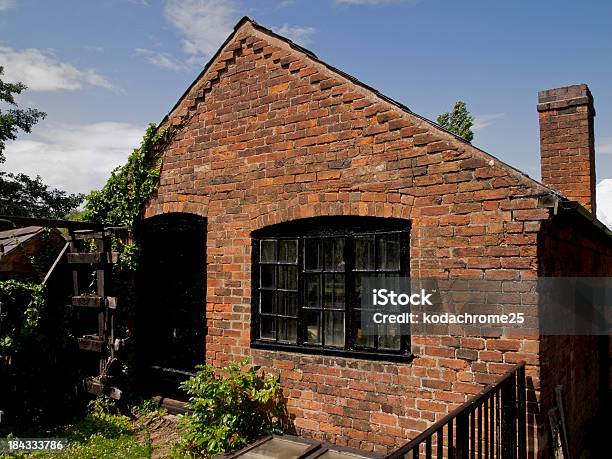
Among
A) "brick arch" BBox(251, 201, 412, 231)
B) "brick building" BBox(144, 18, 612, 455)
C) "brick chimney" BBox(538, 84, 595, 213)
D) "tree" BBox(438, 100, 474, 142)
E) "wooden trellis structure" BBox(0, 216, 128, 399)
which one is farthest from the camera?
"tree" BBox(438, 100, 474, 142)

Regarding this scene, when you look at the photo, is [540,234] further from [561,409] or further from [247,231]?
[247,231]

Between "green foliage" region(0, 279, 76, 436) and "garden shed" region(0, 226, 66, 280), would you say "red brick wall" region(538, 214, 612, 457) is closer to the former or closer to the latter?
"green foliage" region(0, 279, 76, 436)

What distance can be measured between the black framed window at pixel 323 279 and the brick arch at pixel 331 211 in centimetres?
10

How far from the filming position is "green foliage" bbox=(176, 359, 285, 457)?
4980mm

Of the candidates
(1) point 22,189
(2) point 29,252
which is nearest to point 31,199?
(1) point 22,189

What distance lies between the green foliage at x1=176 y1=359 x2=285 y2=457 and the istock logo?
157 cm

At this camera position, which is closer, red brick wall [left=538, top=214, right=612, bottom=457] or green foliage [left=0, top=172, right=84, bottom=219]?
red brick wall [left=538, top=214, right=612, bottom=457]

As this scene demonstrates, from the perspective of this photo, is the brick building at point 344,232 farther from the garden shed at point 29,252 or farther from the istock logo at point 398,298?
the garden shed at point 29,252

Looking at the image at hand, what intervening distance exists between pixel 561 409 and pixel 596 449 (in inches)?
97.6

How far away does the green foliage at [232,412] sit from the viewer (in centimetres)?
498

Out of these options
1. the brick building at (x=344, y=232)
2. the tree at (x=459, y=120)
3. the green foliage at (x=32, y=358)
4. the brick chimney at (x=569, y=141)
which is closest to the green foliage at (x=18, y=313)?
the green foliage at (x=32, y=358)

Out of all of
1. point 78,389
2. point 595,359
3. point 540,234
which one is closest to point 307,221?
point 540,234

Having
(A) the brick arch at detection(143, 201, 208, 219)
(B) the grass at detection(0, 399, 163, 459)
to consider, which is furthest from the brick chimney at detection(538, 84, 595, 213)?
(B) the grass at detection(0, 399, 163, 459)

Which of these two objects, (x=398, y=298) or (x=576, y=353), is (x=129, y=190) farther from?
(x=576, y=353)
